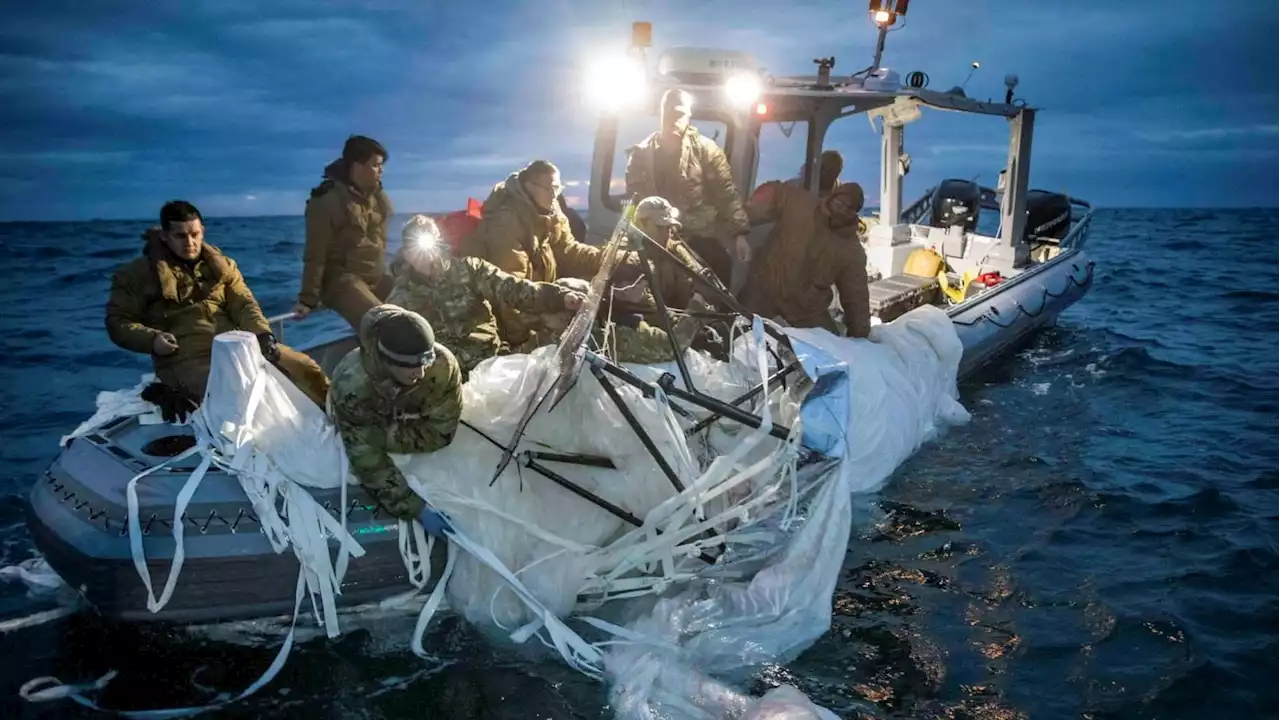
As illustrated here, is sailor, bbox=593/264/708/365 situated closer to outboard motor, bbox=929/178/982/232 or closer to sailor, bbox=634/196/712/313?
sailor, bbox=634/196/712/313

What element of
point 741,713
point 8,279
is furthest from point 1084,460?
point 8,279

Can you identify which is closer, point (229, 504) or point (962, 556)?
point (229, 504)

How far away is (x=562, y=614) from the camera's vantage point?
165 inches

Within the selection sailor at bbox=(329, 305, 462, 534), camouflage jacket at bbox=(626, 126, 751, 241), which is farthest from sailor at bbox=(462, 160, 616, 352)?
sailor at bbox=(329, 305, 462, 534)

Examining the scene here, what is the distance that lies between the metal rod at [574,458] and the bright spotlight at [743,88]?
3.84 m

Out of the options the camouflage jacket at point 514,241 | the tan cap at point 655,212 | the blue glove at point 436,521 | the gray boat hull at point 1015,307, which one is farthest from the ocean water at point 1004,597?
the tan cap at point 655,212

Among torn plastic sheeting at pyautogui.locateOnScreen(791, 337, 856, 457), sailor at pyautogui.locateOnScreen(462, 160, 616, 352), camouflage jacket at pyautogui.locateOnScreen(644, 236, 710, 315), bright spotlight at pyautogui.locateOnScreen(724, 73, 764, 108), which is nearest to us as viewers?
torn plastic sheeting at pyautogui.locateOnScreen(791, 337, 856, 457)

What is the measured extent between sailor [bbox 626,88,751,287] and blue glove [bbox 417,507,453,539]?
10.4 feet

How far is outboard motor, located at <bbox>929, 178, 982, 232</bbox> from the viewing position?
12023 mm

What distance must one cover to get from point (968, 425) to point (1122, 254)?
24.4 metres

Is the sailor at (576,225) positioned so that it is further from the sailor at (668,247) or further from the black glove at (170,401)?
the black glove at (170,401)

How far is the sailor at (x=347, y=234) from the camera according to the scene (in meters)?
5.41

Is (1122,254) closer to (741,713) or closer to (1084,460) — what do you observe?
(1084,460)

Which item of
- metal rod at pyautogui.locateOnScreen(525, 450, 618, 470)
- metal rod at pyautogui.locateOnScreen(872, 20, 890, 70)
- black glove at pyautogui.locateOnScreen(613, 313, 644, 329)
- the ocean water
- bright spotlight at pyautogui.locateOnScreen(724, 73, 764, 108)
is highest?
metal rod at pyautogui.locateOnScreen(872, 20, 890, 70)
